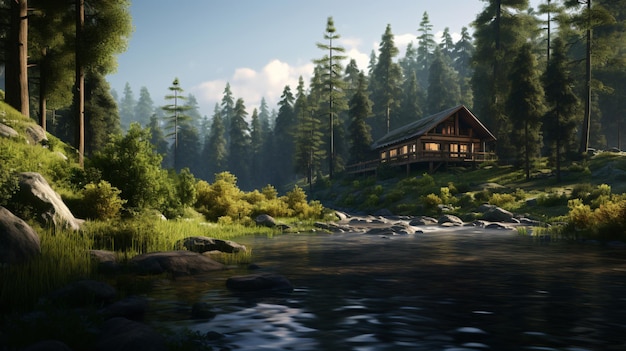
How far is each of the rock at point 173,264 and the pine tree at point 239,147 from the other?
81.6m

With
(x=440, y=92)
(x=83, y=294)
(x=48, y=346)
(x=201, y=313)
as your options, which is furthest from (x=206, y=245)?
(x=440, y=92)

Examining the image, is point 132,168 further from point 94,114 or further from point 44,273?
point 94,114

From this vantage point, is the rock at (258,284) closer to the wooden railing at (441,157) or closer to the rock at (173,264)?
the rock at (173,264)

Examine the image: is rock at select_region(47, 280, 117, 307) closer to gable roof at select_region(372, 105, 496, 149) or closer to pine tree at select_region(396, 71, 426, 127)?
gable roof at select_region(372, 105, 496, 149)

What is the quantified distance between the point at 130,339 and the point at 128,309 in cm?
191

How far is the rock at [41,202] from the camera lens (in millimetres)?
12273

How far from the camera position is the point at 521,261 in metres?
12.2

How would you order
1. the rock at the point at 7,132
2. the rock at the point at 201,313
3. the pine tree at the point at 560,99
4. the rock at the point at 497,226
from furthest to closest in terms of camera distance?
1. the pine tree at the point at 560,99
2. the rock at the point at 497,226
3. the rock at the point at 7,132
4. the rock at the point at 201,313

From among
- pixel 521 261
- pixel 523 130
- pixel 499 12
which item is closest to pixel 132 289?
pixel 521 261

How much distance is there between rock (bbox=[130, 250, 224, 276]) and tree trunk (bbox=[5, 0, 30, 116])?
1589cm

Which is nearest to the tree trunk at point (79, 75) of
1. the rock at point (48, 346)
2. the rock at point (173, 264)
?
the rock at point (173, 264)

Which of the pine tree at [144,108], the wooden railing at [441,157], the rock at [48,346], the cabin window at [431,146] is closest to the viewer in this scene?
the rock at [48,346]

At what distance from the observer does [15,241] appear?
8797 mm

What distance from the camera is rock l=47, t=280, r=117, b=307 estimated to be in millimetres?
7004
